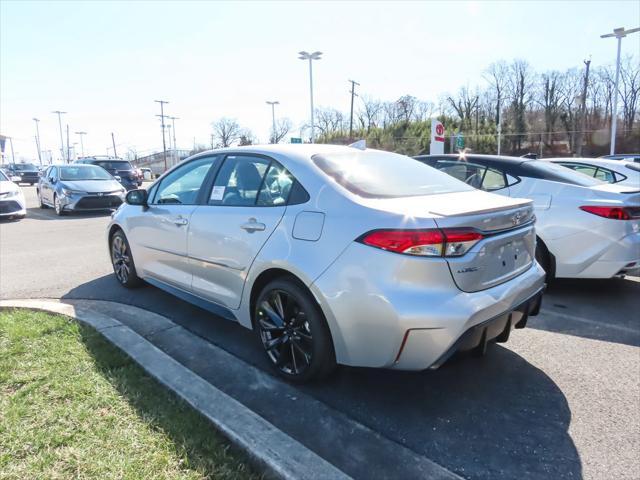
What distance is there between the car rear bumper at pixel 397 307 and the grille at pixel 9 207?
1147cm

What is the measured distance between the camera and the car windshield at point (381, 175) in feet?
9.71

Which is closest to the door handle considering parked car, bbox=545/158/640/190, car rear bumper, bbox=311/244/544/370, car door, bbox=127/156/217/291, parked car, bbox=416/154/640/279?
car rear bumper, bbox=311/244/544/370

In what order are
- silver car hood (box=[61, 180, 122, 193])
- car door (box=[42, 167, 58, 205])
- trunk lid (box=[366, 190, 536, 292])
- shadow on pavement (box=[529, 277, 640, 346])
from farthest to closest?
car door (box=[42, 167, 58, 205]) < silver car hood (box=[61, 180, 122, 193]) < shadow on pavement (box=[529, 277, 640, 346]) < trunk lid (box=[366, 190, 536, 292])

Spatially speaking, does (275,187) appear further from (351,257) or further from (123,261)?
(123,261)

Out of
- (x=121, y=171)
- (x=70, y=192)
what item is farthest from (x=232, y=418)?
(x=121, y=171)

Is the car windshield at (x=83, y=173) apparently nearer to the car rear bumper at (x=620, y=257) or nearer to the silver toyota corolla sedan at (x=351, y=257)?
the silver toyota corolla sedan at (x=351, y=257)

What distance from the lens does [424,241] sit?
2.45 m

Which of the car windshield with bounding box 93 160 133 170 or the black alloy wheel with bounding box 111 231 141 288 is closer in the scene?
the black alloy wheel with bounding box 111 231 141 288

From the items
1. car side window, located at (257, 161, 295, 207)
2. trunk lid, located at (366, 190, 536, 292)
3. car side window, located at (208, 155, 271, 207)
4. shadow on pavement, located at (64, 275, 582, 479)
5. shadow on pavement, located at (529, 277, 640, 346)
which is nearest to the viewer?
shadow on pavement, located at (64, 275, 582, 479)

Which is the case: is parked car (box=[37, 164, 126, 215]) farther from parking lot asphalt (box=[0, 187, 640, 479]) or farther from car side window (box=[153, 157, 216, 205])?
car side window (box=[153, 157, 216, 205])

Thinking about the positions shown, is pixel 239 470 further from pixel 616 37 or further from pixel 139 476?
pixel 616 37

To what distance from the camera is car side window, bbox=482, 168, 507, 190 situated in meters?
5.33

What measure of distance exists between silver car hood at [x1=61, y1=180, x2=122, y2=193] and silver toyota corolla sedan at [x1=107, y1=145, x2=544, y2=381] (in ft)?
32.6

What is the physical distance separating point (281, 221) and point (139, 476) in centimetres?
163
